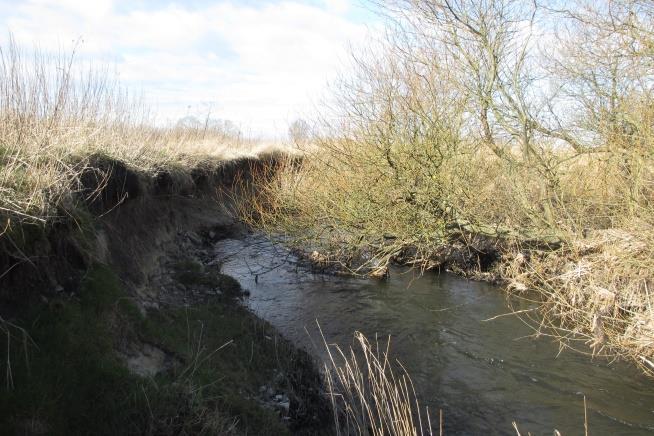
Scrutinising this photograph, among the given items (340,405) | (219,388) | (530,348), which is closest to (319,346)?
(340,405)

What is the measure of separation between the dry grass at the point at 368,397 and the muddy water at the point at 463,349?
0.26 m

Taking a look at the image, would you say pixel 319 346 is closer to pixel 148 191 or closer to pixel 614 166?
pixel 148 191

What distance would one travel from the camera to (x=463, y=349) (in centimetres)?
643

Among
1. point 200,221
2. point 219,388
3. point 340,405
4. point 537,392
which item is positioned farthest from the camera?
point 200,221

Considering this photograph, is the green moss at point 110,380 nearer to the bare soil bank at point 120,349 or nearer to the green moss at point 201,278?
the bare soil bank at point 120,349

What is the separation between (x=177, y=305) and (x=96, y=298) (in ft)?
6.73

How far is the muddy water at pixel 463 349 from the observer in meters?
4.89

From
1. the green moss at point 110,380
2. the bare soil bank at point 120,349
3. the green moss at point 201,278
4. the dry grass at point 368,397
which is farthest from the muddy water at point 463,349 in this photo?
the green moss at point 110,380

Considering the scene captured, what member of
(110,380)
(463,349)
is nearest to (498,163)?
(463,349)

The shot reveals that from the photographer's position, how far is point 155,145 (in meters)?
9.63

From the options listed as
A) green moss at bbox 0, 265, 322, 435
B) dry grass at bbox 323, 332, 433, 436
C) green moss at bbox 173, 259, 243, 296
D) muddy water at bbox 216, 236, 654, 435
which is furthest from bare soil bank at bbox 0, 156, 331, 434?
muddy water at bbox 216, 236, 654, 435

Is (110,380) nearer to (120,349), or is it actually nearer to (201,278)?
(120,349)

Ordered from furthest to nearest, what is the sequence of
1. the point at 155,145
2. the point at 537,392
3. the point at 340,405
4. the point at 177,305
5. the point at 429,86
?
the point at 155,145, the point at 429,86, the point at 177,305, the point at 537,392, the point at 340,405

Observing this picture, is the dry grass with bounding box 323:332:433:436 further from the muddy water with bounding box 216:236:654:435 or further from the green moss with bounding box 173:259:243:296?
the green moss with bounding box 173:259:243:296
